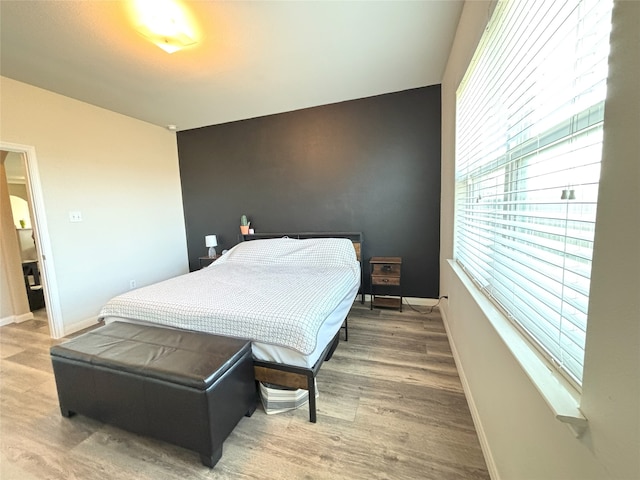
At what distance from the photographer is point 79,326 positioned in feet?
9.92

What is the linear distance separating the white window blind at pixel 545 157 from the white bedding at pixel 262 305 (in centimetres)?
100

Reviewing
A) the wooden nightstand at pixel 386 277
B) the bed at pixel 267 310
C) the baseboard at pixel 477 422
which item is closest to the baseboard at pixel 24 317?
the bed at pixel 267 310

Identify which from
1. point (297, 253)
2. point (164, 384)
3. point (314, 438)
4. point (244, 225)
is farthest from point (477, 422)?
point (244, 225)

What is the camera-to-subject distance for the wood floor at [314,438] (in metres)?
1.30

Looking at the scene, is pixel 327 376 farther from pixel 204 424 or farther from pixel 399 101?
pixel 399 101

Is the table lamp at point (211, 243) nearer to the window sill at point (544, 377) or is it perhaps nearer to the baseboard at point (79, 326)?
the baseboard at point (79, 326)

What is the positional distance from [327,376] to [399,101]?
3.01 metres

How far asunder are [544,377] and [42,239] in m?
3.99

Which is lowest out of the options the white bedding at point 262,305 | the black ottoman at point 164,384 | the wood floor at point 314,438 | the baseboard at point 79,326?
the wood floor at point 314,438

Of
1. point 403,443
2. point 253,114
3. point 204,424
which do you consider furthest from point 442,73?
point 204,424

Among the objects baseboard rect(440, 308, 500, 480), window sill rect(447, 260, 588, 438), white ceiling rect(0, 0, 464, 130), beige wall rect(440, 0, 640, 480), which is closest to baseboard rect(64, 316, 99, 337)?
white ceiling rect(0, 0, 464, 130)

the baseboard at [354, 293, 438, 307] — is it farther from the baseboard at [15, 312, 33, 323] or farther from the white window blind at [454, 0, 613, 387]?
the baseboard at [15, 312, 33, 323]

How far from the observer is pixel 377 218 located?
3402 mm

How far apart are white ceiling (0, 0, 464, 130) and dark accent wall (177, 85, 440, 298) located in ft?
1.11
